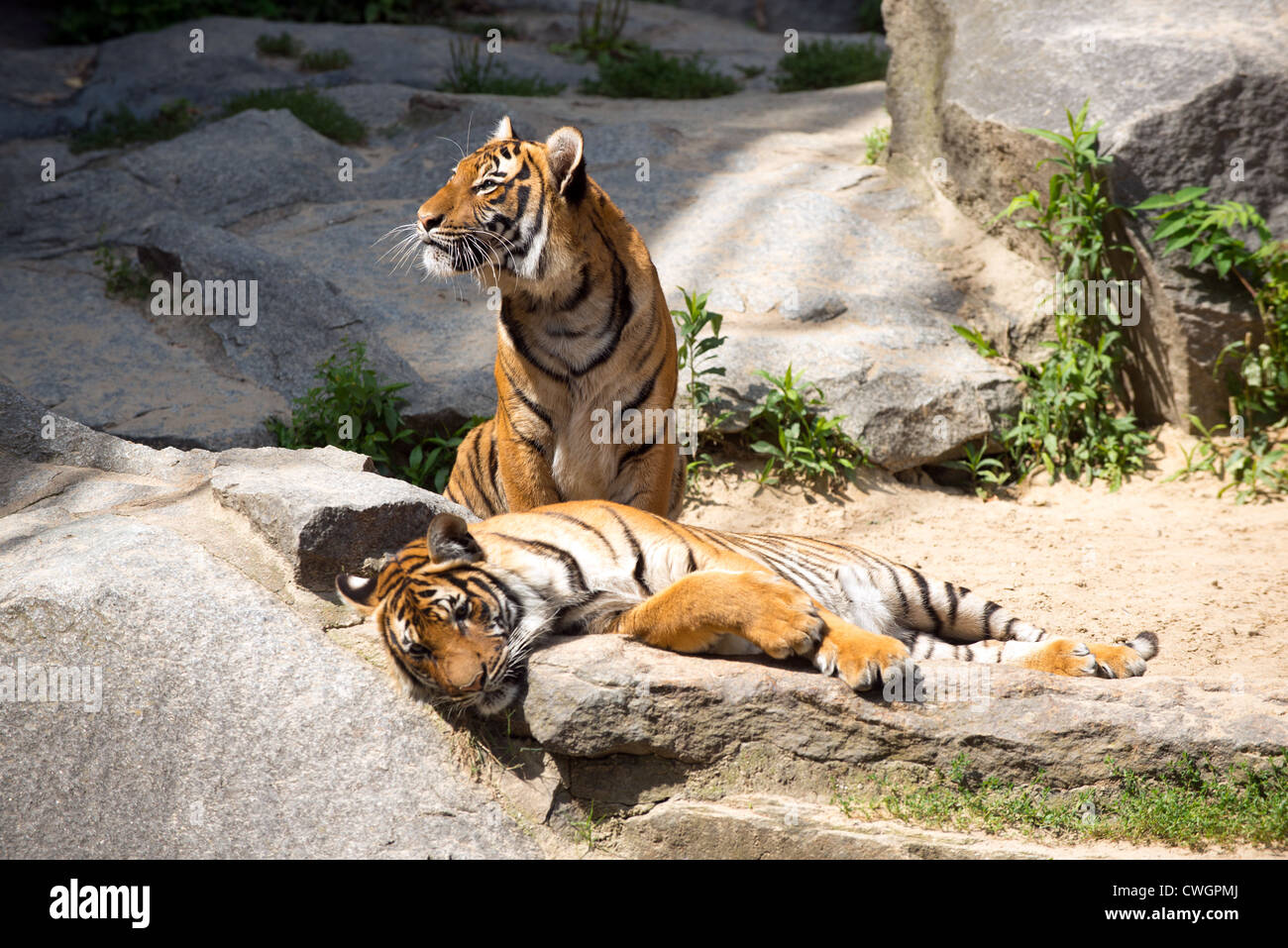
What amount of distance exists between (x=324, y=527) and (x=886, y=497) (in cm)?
331

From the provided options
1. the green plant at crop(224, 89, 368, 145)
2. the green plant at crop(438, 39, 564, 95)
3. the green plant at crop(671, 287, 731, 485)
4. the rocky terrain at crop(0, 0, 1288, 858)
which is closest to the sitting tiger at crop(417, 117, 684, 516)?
the rocky terrain at crop(0, 0, 1288, 858)

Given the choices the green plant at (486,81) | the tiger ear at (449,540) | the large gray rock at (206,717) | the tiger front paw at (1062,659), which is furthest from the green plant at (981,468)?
the green plant at (486,81)

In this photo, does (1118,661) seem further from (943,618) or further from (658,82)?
(658,82)

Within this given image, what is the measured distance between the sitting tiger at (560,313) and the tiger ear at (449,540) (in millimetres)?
1150

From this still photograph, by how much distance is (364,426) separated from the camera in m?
5.96

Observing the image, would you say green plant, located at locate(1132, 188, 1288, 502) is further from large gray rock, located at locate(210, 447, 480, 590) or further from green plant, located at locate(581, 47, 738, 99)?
green plant, located at locate(581, 47, 738, 99)

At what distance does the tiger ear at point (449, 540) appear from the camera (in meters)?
3.15

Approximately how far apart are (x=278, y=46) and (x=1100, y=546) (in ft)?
30.3

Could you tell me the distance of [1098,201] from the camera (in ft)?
19.7

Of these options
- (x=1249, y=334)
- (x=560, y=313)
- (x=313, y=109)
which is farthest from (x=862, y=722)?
(x=313, y=109)

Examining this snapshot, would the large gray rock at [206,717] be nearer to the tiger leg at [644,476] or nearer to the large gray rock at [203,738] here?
the large gray rock at [203,738]

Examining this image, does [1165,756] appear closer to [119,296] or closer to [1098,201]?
[1098,201]

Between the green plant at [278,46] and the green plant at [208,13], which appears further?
the green plant at [208,13]
